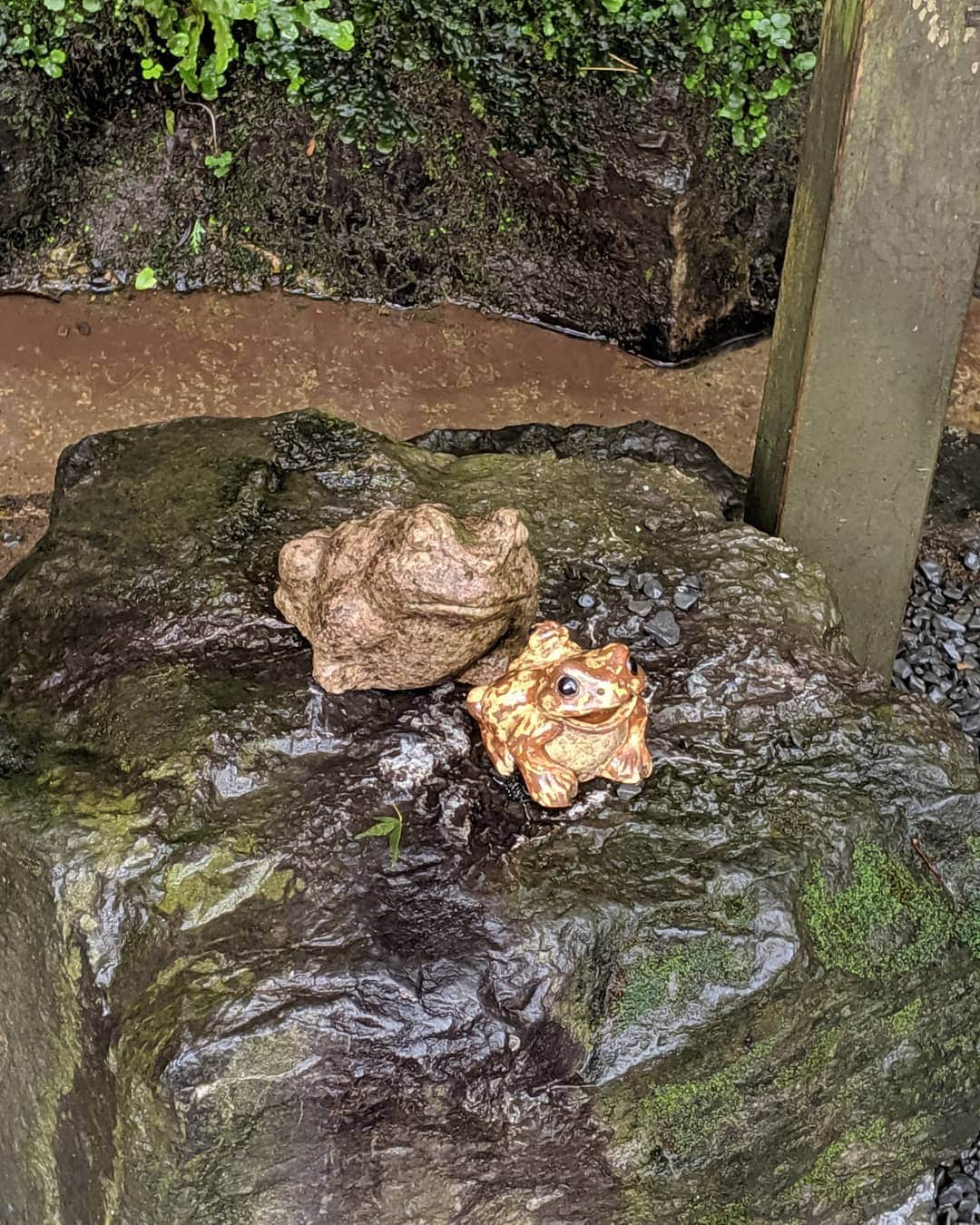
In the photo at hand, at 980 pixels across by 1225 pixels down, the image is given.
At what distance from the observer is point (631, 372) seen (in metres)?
5.47

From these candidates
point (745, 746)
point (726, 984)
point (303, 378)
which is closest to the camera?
point (726, 984)

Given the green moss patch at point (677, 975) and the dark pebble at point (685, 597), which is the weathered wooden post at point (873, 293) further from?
the green moss patch at point (677, 975)

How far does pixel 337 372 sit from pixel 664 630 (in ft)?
9.31

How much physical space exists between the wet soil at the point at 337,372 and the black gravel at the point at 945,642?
39.4 inches

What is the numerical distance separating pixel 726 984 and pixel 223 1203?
1079mm

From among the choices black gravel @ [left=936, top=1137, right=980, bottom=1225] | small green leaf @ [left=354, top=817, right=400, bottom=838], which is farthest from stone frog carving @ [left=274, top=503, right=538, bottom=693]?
black gravel @ [left=936, top=1137, right=980, bottom=1225]

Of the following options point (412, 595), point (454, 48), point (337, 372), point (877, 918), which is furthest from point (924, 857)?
point (454, 48)

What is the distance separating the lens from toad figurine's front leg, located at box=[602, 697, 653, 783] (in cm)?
265

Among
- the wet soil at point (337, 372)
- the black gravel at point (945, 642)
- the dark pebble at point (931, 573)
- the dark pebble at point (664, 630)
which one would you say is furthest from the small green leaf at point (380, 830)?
the wet soil at point (337, 372)

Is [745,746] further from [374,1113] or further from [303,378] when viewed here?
[303,378]

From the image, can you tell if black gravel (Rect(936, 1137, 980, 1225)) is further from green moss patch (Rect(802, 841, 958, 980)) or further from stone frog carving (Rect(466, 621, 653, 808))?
stone frog carving (Rect(466, 621, 653, 808))

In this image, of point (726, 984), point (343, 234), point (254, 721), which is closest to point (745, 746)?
point (726, 984)

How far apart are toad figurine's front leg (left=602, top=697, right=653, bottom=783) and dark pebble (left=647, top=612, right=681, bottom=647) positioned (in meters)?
0.37

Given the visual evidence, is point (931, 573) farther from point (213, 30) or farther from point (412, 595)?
point (213, 30)
